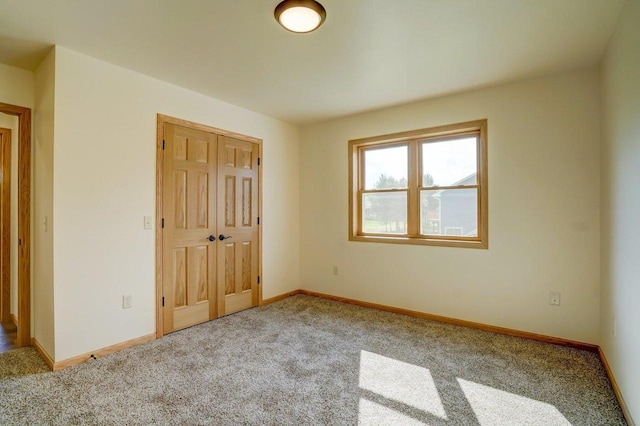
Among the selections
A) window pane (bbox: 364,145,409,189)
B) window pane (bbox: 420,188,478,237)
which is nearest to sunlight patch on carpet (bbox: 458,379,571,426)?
window pane (bbox: 420,188,478,237)

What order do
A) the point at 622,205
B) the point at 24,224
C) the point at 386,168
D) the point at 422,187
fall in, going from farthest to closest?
1. the point at 386,168
2. the point at 422,187
3. the point at 24,224
4. the point at 622,205

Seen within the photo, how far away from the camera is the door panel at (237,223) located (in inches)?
144

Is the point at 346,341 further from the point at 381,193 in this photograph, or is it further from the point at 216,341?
the point at 381,193

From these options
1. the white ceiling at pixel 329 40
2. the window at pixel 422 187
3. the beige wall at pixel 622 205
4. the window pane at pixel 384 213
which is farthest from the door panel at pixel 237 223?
the beige wall at pixel 622 205

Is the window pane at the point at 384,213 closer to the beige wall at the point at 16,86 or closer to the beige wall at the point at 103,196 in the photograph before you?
the beige wall at the point at 103,196

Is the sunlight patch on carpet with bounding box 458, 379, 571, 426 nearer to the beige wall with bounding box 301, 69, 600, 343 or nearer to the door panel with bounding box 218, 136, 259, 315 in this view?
the beige wall with bounding box 301, 69, 600, 343

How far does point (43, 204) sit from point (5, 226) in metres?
1.33

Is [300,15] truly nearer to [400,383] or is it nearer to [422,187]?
[422,187]

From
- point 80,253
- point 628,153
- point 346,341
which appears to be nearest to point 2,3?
point 80,253

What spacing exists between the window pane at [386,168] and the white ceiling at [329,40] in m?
0.91

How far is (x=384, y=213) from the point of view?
4098 millimetres

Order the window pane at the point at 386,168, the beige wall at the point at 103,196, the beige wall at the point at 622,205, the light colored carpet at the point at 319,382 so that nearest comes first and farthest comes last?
the beige wall at the point at 622,205 < the light colored carpet at the point at 319,382 < the beige wall at the point at 103,196 < the window pane at the point at 386,168

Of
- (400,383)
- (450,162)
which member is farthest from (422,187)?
(400,383)

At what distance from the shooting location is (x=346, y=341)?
9.75 ft
